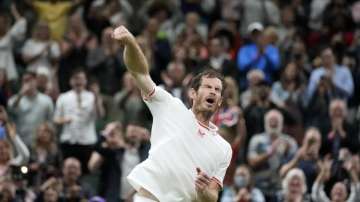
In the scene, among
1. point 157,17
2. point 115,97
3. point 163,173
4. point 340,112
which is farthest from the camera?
point 157,17

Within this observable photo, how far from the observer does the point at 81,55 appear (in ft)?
66.3

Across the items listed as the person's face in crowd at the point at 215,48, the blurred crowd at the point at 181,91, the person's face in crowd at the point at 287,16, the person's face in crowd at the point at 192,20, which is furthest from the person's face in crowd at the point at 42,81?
the person's face in crowd at the point at 287,16

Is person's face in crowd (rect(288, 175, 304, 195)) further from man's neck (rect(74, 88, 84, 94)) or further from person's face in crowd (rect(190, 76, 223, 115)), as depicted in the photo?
person's face in crowd (rect(190, 76, 223, 115))

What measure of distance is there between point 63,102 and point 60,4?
3577mm

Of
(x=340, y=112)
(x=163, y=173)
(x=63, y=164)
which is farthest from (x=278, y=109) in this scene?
(x=163, y=173)

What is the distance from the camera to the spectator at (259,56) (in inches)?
766

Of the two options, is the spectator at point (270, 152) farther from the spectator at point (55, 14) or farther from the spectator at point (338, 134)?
the spectator at point (55, 14)

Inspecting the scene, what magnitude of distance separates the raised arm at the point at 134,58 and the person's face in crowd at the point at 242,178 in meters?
6.15

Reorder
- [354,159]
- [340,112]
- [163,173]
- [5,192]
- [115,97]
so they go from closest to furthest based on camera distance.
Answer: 1. [163,173]
2. [5,192]
3. [354,159]
4. [340,112]
5. [115,97]

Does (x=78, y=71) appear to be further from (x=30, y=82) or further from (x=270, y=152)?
(x=270, y=152)

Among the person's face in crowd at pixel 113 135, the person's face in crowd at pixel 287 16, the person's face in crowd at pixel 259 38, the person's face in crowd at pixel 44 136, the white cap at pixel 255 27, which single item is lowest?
the person's face in crowd at pixel 44 136

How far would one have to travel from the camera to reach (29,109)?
59.8 ft

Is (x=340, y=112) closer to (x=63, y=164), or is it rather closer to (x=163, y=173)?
(x=63, y=164)

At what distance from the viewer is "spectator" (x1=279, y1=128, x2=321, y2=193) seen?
1619 cm
